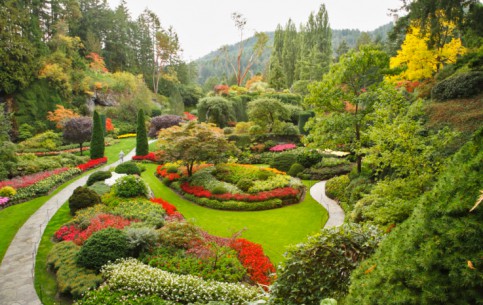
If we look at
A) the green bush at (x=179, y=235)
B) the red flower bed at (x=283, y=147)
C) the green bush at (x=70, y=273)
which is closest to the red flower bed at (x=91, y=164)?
the green bush at (x=70, y=273)

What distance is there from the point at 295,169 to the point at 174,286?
14.5 meters

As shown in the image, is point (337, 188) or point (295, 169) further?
point (295, 169)

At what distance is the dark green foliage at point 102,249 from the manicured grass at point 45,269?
34.6 inches

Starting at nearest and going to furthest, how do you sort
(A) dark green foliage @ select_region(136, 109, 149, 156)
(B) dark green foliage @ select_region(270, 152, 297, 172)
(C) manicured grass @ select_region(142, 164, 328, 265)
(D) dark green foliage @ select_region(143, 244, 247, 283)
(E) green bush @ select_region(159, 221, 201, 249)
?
(D) dark green foliage @ select_region(143, 244, 247, 283), (E) green bush @ select_region(159, 221, 201, 249), (C) manicured grass @ select_region(142, 164, 328, 265), (B) dark green foliage @ select_region(270, 152, 297, 172), (A) dark green foliage @ select_region(136, 109, 149, 156)

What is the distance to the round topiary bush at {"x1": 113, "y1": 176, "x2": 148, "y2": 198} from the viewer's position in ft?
48.6

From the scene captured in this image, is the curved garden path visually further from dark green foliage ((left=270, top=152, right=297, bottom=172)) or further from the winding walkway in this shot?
the winding walkway

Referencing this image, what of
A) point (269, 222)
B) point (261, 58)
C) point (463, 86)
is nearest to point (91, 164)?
point (269, 222)

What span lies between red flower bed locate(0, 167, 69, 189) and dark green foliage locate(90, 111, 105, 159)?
3.42 metres

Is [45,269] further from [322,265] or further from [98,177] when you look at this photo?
[98,177]

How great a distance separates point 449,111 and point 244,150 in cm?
1656

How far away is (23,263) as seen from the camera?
931cm

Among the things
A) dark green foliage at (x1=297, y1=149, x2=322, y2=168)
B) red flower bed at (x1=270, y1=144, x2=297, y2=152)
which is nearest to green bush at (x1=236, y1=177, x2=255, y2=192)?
dark green foliage at (x1=297, y1=149, x2=322, y2=168)

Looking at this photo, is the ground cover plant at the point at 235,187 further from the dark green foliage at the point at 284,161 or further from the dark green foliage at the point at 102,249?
the dark green foliage at the point at 102,249

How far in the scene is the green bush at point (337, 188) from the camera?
50.5 ft
